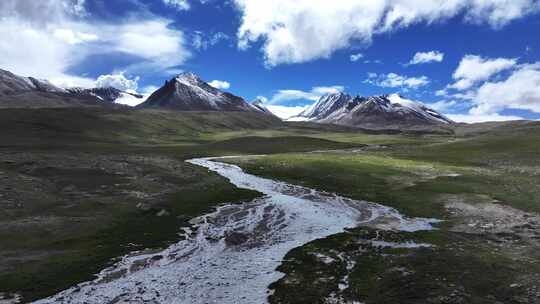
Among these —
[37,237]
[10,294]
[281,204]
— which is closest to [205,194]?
[281,204]

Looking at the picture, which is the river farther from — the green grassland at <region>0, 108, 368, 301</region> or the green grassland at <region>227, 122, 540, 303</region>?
the green grassland at <region>227, 122, 540, 303</region>

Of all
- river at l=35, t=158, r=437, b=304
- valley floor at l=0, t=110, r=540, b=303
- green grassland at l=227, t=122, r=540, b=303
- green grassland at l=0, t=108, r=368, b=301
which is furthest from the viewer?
green grassland at l=0, t=108, r=368, b=301

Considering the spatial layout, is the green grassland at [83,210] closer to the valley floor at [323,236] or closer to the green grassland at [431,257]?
the valley floor at [323,236]

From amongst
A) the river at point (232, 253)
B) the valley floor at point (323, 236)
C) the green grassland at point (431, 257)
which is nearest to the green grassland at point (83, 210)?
the valley floor at point (323, 236)

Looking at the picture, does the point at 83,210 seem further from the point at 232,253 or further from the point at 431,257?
the point at 431,257

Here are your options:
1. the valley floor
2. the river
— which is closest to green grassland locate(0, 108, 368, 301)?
the valley floor

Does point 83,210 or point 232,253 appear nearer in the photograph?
point 232,253

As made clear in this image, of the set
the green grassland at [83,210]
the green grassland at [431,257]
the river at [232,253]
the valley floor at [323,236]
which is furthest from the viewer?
the green grassland at [83,210]

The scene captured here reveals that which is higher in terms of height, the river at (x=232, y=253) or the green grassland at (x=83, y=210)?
the green grassland at (x=83, y=210)

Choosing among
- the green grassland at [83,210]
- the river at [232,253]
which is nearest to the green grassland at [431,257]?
the river at [232,253]

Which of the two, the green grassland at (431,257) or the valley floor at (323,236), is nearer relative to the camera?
the green grassland at (431,257)

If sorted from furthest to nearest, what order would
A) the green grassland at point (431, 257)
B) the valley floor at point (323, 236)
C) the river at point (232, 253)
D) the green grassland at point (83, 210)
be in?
the green grassland at point (83, 210) → the valley floor at point (323, 236) → the river at point (232, 253) → the green grassland at point (431, 257)

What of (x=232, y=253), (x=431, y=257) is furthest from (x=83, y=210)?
(x=431, y=257)
